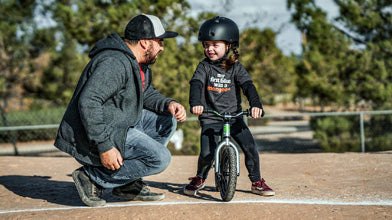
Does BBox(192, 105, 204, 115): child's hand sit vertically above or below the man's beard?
below

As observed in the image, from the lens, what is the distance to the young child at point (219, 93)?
4.32m

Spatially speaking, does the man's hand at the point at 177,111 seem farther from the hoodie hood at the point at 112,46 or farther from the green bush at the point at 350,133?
the green bush at the point at 350,133

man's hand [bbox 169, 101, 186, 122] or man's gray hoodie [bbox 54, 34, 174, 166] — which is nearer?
man's gray hoodie [bbox 54, 34, 174, 166]

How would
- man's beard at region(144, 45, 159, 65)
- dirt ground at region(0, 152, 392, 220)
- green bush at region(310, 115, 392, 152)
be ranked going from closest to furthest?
dirt ground at region(0, 152, 392, 220)
man's beard at region(144, 45, 159, 65)
green bush at region(310, 115, 392, 152)

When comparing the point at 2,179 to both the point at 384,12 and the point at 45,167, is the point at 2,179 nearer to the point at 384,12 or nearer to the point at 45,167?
the point at 45,167

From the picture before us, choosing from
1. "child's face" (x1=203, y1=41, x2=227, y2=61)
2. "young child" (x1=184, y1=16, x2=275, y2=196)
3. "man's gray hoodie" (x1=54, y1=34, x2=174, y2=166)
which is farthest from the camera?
"child's face" (x1=203, y1=41, x2=227, y2=61)

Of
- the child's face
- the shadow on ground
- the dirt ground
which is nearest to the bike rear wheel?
the dirt ground

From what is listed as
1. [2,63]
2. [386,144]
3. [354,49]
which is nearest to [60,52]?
[2,63]

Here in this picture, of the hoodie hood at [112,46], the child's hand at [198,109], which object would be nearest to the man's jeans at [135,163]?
the child's hand at [198,109]

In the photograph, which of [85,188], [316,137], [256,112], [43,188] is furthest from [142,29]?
[316,137]

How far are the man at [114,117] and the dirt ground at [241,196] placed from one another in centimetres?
33

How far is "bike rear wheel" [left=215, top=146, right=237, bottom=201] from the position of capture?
12.6 feet

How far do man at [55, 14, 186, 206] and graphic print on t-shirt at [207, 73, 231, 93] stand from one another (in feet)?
1.75

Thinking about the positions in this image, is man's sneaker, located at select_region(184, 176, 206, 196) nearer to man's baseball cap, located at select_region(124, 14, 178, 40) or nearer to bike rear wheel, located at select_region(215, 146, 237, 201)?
bike rear wheel, located at select_region(215, 146, 237, 201)
